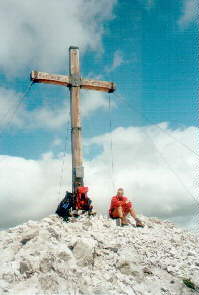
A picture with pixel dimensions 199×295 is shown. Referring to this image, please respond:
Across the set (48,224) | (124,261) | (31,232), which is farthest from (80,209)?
(124,261)

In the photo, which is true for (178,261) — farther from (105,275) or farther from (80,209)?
(80,209)

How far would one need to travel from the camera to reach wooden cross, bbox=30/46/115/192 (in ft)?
41.0

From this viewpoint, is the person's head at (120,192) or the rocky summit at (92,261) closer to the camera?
the rocky summit at (92,261)

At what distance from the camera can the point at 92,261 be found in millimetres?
8859

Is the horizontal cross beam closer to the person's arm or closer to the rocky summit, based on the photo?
the person's arm

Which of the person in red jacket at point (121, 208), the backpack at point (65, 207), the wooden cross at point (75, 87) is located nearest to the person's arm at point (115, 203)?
the person in red jacket at point (121, 208)

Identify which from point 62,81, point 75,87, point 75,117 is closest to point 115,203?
point 75,117

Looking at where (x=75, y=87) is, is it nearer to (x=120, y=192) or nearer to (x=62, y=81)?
(x=62, y=81)

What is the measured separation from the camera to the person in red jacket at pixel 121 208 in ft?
39.3

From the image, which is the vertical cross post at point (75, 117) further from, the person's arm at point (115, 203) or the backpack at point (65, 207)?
the person's arm at point (115, 203)

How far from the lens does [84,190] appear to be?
12.3 metres

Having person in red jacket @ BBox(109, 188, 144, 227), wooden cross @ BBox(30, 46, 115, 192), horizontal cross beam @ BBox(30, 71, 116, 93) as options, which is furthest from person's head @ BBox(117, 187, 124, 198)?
horizontal cross beam @ BBox(30, 71, 116, 93)

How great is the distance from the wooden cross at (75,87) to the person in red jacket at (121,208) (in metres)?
1.37

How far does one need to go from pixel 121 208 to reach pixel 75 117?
12.4ft
